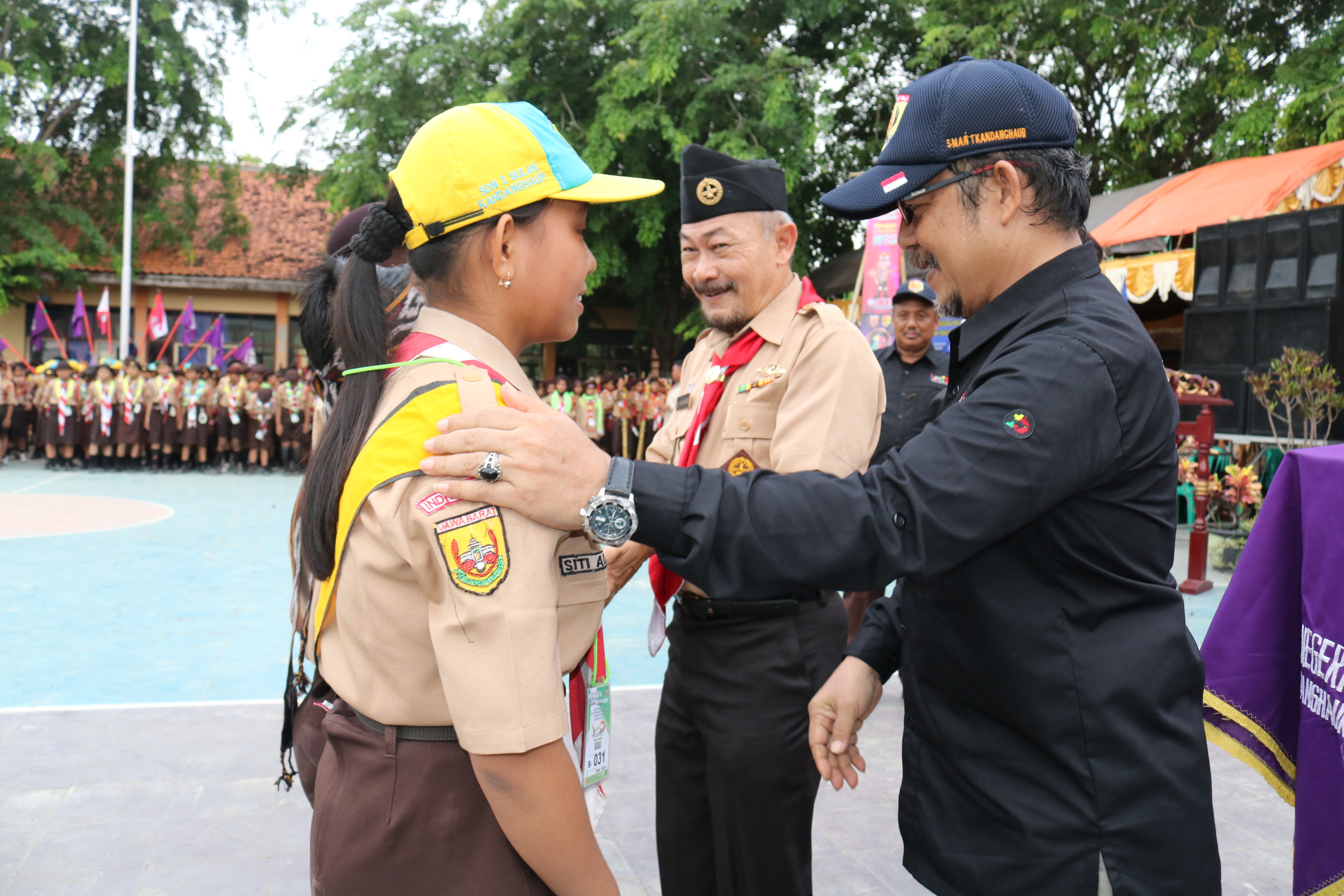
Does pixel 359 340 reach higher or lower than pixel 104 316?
lower

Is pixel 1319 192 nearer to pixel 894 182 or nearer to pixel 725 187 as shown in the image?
pixel 725 187

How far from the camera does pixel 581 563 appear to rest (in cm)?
145

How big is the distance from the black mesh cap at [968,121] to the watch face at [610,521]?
66 cm

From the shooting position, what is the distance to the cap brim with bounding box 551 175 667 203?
1.47 m

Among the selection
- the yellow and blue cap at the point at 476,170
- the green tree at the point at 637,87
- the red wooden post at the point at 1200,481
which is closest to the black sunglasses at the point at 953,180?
the yellow and blue cap at the point at 476,170

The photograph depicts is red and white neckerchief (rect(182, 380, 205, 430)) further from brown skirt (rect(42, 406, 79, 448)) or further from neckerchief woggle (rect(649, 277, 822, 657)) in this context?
neckerchief woggle (rect(649, 277, 822, 657))

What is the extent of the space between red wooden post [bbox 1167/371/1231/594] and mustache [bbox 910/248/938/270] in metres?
6.29

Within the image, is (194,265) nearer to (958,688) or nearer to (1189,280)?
(1189,280)

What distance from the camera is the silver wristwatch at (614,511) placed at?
1.33 metres

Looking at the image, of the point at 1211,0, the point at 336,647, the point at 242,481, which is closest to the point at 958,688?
the point at 336,647

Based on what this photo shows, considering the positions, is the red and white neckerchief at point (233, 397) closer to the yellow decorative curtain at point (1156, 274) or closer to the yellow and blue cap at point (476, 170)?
the yellow decorative curtain at point (1156, 274)

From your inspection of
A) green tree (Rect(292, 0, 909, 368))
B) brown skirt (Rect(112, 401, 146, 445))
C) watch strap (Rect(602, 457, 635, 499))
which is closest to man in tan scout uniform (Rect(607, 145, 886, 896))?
watch strap (Rect(602, 457, 635, 499))

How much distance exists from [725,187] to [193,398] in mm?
16082

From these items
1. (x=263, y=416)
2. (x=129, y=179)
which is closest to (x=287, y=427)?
(x=263, y=416)
